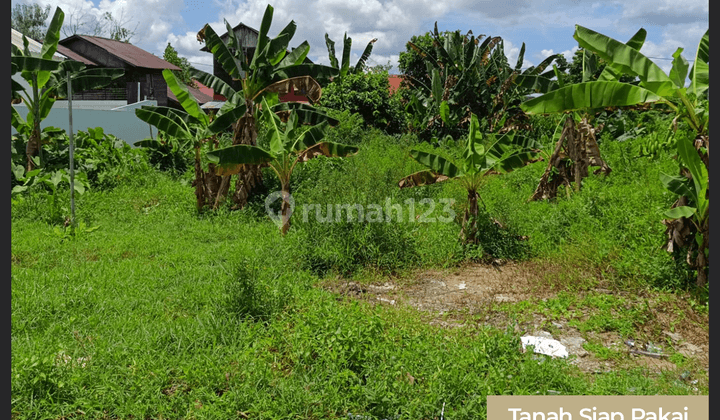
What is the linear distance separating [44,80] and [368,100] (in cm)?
1046

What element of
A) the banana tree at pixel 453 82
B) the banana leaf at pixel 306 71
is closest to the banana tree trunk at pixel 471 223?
the banana leaf at pixel 306 71

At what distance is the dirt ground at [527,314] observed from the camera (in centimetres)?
435

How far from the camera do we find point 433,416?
3.36 m

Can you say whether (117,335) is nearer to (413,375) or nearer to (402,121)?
(413,375)

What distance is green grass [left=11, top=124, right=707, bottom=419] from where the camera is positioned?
3.49 metres

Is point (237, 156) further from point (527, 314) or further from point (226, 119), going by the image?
point (527, 314)

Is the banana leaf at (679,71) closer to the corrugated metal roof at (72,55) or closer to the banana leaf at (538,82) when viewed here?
the banana leaf at (538,82)

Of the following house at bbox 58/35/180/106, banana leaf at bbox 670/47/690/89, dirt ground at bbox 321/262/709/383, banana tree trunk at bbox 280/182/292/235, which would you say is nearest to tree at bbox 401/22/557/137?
banana tree trunk at bbox 280/182/292/235

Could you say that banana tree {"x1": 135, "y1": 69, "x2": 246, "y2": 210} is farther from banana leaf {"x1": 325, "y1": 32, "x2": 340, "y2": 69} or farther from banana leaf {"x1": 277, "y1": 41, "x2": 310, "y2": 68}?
banana leaf {"x1": 325, "y1": 32, "x2": 340, "y2": 69}

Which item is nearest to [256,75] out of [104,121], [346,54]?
[104,121]

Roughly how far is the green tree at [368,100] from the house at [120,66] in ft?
29.7

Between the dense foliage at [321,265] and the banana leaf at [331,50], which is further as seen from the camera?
the banana leaf at [331,50]

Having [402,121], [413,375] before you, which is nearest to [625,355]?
[413,375]

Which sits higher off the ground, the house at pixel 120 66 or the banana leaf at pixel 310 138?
the house at pixel 120 66
